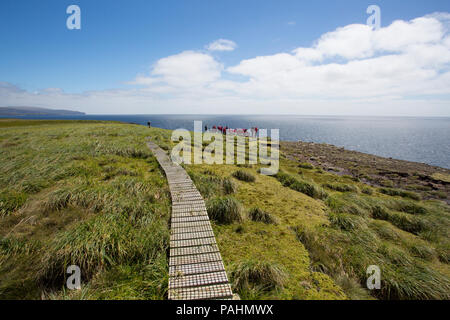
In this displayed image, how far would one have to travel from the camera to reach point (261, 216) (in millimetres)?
8062

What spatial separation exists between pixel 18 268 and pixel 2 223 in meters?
2.80

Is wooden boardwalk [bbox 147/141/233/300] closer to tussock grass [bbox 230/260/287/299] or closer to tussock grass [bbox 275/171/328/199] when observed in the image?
tussock grass [bbox 230/260/287/299]

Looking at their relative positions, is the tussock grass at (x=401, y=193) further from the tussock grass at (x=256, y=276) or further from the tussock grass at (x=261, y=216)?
the tussock grass at (x=256, y=276)

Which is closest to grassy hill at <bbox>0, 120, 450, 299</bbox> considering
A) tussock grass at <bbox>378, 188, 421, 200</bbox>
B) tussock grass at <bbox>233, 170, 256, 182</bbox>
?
tussock grass at <bbox>233, 170, 256, 182</bbox>

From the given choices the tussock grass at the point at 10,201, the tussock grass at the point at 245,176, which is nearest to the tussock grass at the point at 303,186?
the tussock grass at the point at 245,176

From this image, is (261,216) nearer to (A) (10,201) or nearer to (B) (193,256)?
(B) (193,256)

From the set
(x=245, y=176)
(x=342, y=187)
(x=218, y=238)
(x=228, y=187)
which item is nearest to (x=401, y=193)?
(x=342, y=187)

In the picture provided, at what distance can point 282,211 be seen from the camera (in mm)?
9086

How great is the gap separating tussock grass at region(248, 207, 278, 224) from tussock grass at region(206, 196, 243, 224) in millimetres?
668

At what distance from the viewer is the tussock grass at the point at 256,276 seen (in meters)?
4.57

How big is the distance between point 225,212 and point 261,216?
163 cm

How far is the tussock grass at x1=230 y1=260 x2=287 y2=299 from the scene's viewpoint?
15.0ft
